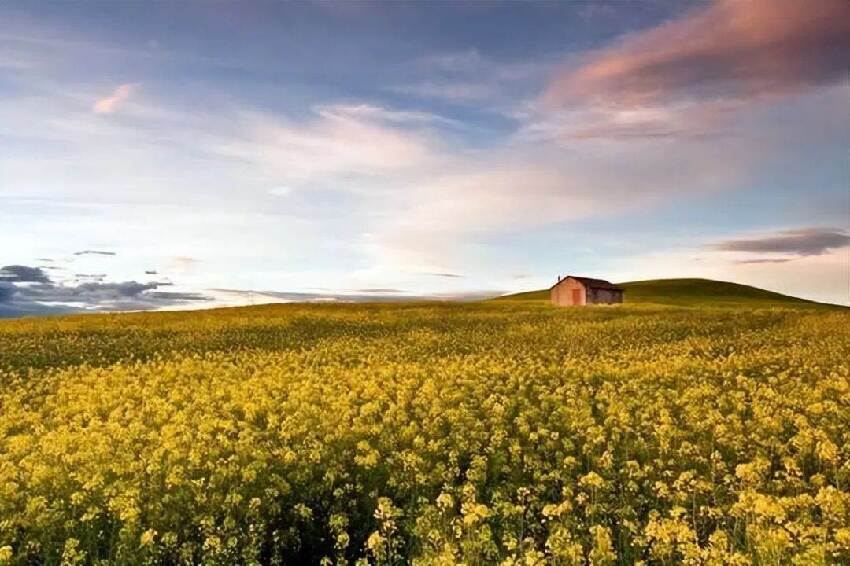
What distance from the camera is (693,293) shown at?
131750 millimetres

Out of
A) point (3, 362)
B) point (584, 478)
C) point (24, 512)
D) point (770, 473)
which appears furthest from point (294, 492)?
point (3, 362)

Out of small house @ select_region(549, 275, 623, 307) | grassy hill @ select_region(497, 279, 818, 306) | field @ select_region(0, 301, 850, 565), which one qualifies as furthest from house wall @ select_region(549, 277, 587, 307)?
field @ select_region(0, 301, 850, 565)

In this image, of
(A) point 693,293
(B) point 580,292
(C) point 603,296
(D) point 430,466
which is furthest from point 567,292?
(D) point 430,466

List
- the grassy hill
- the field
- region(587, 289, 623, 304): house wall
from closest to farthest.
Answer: the field → region(587, 289, 623, 304): house wall → the grassy hill

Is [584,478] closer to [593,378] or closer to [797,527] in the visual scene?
[797,527]

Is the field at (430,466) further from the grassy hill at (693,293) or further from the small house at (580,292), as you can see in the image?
the grassy hill at (693,293)

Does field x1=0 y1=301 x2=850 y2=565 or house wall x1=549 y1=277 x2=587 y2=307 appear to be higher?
house wall x1=549 y1=277 x2=587 y2=307

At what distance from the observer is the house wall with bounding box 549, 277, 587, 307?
3720 inches

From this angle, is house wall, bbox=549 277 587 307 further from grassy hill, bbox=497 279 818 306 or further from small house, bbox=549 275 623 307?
grassy hill, bbox=497 279 818 306

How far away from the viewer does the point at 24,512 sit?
37.9 feet

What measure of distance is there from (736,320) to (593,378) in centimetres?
3606

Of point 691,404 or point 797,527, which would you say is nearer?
point 797,527

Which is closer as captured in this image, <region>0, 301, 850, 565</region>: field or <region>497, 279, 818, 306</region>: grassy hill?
<region>0, 301, 850, 565</region>: field

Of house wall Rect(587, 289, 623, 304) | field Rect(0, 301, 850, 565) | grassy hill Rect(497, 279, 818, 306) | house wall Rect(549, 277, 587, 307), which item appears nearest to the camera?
field Rect(0, 301, 850, 565)
